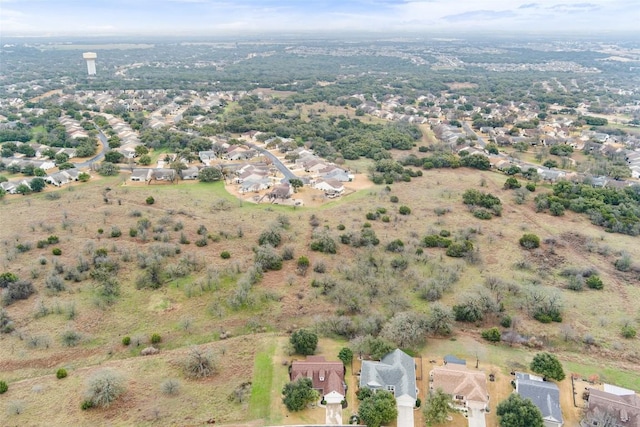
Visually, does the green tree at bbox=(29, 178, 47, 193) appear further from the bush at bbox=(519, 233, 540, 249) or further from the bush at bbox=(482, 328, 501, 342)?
the bush at bbox=(519, 233, 540, 249)

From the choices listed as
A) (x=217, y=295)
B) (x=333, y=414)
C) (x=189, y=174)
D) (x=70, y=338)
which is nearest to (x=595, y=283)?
(x=333, y=414)

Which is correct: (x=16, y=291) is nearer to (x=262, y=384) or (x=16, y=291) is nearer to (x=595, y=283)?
(x=262, y=384)

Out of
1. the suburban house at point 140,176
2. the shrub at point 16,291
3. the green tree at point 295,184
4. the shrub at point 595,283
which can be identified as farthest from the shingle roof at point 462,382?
the suburban house at point 140,176

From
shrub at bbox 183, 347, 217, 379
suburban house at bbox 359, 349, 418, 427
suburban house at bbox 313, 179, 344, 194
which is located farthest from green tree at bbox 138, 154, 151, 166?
suburban house at bbox 359, 349, 418, 427

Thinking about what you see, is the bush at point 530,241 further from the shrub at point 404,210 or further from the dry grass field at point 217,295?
the shrub at point 404,210

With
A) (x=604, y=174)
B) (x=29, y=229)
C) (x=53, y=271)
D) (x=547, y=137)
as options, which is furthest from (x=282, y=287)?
(x=547, y=137)
